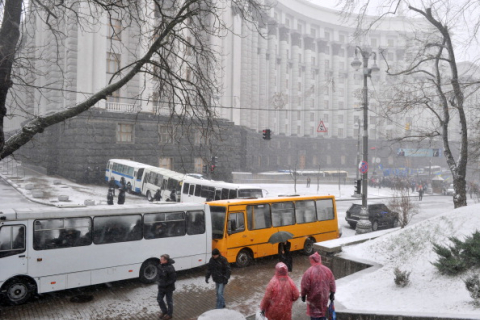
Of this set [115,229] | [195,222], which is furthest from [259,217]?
[115,229]

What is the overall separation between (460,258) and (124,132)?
31.0 metres

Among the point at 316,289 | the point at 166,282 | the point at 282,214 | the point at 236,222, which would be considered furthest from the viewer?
the point at 282,214

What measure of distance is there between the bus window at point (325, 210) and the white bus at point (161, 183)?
11776mm

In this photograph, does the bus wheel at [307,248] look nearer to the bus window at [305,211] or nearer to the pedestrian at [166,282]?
the bus window at [305,211]

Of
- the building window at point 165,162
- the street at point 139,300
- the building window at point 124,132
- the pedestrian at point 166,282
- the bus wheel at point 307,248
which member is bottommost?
the street at point 139,300

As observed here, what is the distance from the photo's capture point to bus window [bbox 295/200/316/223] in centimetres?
1573

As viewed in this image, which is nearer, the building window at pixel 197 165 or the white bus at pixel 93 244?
the white bus at pixel 93 244

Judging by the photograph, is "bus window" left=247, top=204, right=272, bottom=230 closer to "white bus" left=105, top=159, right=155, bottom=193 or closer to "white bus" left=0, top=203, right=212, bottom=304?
"white bus" left=0, top=203, right=212, bottom=304

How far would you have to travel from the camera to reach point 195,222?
41.7 feet

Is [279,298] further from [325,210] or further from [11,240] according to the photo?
[325,210]

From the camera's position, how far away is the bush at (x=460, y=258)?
25.5 feet

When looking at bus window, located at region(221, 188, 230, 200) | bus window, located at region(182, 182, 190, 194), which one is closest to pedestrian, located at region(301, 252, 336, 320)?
bus window, located at region(221, 188, 230, 200)

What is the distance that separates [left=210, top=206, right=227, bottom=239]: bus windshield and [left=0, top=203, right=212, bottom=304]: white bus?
390mm

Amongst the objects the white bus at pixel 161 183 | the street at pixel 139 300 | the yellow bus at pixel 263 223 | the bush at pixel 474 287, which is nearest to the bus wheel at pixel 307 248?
the yellow bus at pixel 263 223
